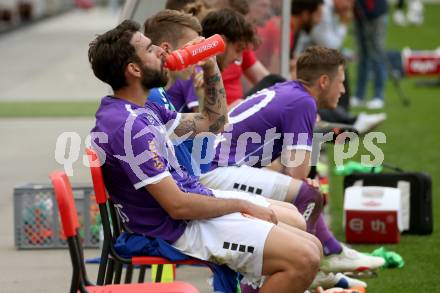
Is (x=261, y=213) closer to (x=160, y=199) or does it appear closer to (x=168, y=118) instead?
(x=160, y=199)

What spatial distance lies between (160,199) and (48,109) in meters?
11.2

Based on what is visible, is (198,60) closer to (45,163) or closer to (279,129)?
(279,129)

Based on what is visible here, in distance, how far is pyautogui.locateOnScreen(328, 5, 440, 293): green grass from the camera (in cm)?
721

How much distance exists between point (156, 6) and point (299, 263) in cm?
354

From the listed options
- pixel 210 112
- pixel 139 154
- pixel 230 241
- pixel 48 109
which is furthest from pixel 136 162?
pixel 48 109

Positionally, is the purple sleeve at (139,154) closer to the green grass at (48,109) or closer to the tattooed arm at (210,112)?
the tattooed arm at (210,112)

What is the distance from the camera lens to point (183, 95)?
7430 millimetres

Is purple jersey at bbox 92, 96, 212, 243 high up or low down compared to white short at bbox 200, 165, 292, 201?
up

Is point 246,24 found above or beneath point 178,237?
above

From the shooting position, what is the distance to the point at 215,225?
538cm

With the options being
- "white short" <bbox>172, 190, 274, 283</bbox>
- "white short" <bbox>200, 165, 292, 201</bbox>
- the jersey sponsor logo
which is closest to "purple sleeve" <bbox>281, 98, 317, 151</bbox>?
"white short" <bbox>200, 165, 292, 201</bbox>

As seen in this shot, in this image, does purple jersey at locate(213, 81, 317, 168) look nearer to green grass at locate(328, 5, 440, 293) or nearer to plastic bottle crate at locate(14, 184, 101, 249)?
green grass at locate(328, 5, 440, 293)

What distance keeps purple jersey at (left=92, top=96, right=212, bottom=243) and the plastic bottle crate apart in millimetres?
2444

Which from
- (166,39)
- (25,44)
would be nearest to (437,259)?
(166,39)
